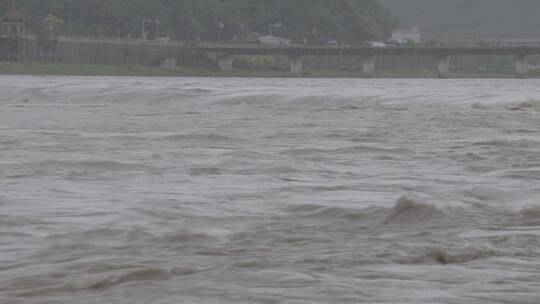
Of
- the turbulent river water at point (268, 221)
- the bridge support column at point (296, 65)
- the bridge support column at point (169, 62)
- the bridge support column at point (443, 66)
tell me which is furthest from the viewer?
the bridge support column at point (443, 66)

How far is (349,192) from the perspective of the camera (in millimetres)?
9516

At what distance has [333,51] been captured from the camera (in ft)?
487

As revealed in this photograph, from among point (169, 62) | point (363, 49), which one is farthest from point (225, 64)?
point (363, 49)

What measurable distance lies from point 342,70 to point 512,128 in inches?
5581

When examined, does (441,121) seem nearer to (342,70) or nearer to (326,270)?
(326,270)

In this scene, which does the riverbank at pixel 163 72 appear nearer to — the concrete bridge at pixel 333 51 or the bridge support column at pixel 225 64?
the bridge support column at pixel 225 64

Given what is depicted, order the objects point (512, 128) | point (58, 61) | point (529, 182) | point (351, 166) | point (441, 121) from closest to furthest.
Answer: point (529, 182) → point (351, 166) → point (512, 128) → point (441, 121) → point (58, 61)

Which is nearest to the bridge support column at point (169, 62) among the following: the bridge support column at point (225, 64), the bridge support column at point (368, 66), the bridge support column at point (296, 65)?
the bridge support column at point (225, 64)

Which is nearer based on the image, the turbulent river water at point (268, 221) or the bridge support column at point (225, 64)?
the turbulent river water at point (268, 221)

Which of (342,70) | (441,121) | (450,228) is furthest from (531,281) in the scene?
(342,70)

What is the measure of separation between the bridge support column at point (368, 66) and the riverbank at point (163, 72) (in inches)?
70.6

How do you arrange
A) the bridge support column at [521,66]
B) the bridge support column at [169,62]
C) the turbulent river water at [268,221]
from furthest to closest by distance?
the bridge support column at [169,62]
the bridge support column at [521,66]
the turbulent river water at [268,221]

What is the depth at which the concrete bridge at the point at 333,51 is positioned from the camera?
469 feet

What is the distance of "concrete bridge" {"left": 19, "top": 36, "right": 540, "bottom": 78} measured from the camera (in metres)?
143
